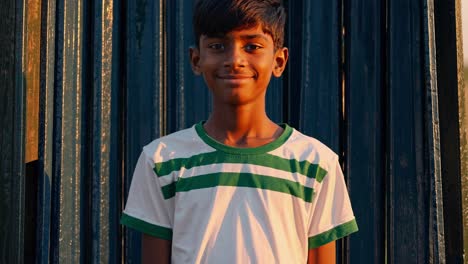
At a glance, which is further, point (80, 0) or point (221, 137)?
point (80, 0)

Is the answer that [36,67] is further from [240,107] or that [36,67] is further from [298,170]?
[298,170]

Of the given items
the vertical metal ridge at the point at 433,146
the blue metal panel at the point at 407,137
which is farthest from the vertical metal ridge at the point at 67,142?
the vertical metal ridge at the point at 433,146

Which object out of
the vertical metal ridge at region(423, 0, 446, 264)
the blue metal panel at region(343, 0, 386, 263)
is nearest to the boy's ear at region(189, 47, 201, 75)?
the blue metal panel at region(343, 0, 386, 263)

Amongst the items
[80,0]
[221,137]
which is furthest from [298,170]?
[80,0]

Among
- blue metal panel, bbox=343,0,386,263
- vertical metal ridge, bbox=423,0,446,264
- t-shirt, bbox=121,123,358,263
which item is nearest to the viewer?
t-shirt, bbox=121,123,358,263

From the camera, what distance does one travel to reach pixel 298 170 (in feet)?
6.79

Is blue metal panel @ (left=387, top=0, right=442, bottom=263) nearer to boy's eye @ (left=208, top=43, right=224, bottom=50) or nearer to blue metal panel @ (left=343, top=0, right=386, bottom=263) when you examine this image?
blue metal panel @ (left=343, top=0, right=386, bottom=263)

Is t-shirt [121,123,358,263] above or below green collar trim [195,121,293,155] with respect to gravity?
below

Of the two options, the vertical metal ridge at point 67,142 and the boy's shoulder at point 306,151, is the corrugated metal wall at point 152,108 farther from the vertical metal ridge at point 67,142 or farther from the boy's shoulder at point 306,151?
the boy's shoulder at point 306,151

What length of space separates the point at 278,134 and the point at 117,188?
0.86 m

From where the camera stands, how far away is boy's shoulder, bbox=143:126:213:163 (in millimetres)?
2086

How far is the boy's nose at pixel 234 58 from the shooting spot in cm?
200

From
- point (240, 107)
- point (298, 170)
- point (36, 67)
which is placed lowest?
point (298, 170)

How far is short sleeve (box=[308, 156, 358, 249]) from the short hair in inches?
18.9
